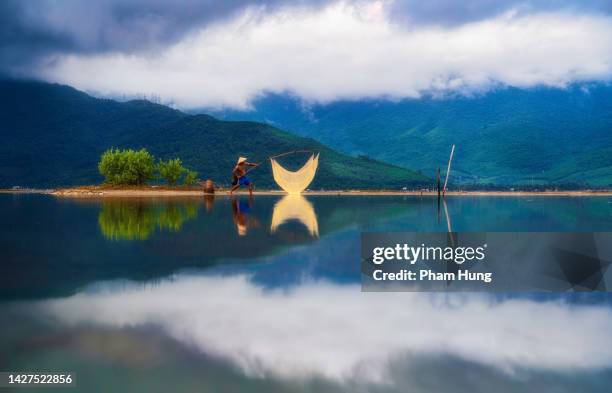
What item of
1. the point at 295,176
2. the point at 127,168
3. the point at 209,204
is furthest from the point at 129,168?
the point at 209,204

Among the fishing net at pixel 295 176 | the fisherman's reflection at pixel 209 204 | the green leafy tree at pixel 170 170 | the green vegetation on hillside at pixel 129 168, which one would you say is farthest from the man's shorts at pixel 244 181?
the green vegetation on hillside at pixel 129 168

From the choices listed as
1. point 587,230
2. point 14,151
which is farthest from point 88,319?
point 14,151

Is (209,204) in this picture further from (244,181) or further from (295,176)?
(295,176)

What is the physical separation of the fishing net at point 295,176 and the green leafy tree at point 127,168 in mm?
16897

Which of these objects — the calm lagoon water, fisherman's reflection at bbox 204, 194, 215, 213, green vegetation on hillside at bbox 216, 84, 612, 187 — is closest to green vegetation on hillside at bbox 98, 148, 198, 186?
fisherman's reflection at bbox 204, 194, 215, 213

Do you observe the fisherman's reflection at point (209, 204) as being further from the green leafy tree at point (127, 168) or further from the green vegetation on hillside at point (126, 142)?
the green vegetation on hillside at point (126, 142)

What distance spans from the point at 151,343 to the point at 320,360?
1919 millimetres

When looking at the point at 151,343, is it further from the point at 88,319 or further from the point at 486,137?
the point at 486,137

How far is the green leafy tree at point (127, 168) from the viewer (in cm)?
5956

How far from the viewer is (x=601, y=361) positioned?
6.26 m

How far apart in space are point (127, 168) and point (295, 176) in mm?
20076

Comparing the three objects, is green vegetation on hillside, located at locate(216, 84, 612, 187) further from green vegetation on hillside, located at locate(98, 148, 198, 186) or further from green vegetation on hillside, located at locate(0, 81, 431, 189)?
green vegetation on hillside, located at locate(98, 148, 198, 186)

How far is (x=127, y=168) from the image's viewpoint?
59.8 meters

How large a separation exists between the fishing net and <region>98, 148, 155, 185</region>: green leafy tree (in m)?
16.9
